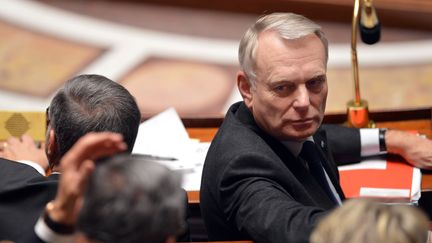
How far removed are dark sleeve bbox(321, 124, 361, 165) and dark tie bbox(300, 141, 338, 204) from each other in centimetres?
33

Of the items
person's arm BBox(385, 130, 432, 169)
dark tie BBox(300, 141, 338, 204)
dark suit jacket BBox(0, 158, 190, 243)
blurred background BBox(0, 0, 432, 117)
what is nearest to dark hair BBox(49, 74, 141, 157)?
dark suit jacket BBox(0, 158, 190, 243)

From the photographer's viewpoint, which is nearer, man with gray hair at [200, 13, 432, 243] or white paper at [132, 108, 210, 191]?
man with gray hair at [200, 13, 432, 243]

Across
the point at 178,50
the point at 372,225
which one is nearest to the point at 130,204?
the point at 372,225

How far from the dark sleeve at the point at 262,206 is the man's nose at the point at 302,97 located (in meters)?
0.23

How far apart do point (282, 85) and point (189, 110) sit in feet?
7.15

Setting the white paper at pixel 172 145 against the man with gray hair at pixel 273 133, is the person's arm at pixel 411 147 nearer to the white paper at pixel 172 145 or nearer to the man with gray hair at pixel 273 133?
the man with gray hair at pixel 273 133

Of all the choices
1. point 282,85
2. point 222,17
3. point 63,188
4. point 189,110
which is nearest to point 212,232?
point 282,85

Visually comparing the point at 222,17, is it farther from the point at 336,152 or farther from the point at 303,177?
the point at 303,177

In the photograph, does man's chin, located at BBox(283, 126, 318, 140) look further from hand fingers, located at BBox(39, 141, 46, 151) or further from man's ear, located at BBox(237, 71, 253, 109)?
hand fingers, located at BBox(39, 141, 46, 151)

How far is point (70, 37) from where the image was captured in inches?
198

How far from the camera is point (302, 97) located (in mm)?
2301

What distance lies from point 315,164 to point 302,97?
0.72ft

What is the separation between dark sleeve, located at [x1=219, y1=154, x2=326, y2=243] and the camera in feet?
6.29

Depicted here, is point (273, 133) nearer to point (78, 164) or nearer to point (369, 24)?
point (369, 24)
